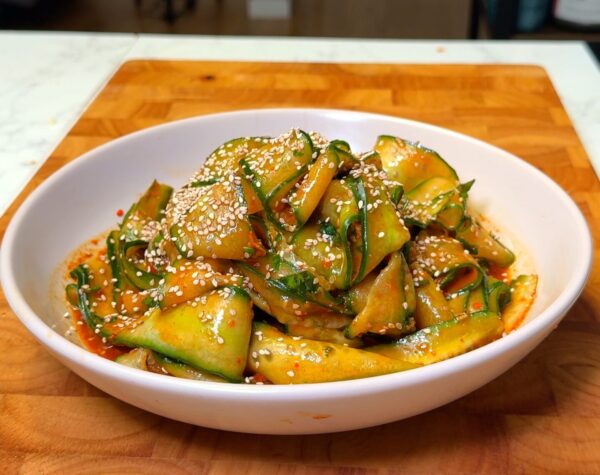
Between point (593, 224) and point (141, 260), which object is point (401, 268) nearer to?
point (141, 260)

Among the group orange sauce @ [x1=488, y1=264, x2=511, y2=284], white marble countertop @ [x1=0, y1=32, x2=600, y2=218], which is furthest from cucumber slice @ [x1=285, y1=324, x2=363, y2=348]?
white marble countertop @ [x1=0, y1=32, x2=600, y2=218]

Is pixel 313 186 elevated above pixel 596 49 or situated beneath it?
elevated above

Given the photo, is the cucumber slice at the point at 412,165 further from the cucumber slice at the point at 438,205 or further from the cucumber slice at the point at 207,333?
the cucumber slice at the point at 207,333

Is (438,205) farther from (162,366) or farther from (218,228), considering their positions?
(162,366)

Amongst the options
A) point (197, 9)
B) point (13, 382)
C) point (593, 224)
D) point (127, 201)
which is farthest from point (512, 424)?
point (197, 9)

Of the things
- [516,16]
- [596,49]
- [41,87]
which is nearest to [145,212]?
[41,87]

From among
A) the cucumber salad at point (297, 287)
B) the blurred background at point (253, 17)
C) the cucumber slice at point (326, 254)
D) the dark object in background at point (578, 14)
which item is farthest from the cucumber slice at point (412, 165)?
the blurred background at point (253, 17)

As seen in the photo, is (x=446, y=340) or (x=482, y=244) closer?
(x=446, y=340)
